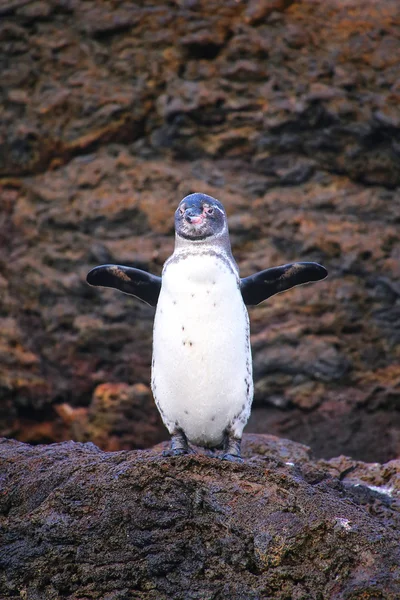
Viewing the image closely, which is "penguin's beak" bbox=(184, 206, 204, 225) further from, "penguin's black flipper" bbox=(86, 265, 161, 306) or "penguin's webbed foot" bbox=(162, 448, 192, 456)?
"penguin's webbed foot" bbox=(162, 448, 192, 456)

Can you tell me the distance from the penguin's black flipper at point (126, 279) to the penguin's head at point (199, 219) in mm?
349

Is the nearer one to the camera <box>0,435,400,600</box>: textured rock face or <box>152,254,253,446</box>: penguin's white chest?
<box>0,435,400,600</box>: textured rock face

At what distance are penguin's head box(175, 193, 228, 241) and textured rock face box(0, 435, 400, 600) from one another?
42.1 inches

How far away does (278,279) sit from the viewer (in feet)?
11.9

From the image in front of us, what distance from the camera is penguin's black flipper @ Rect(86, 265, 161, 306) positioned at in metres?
3.64

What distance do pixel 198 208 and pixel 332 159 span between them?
3.17 meters

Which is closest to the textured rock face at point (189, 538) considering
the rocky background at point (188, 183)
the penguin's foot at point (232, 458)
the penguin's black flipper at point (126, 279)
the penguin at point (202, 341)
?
the penguin's foot at point (232, 458)

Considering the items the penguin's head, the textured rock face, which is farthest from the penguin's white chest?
the textured rock face

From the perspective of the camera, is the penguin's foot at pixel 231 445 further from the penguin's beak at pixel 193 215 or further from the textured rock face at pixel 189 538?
the penguin's beak at pixel 193 215

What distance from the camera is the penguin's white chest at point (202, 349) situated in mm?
3268

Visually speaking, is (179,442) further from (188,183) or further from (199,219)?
(188,183)

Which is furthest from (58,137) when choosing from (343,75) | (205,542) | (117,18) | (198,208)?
(205,542)

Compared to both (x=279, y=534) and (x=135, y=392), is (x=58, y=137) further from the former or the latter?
(x=279, y=534)

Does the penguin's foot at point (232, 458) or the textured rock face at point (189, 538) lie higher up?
the textured rock face at point (189, 538)
